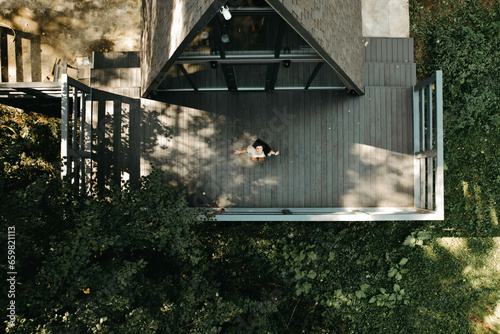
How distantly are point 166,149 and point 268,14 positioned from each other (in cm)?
420

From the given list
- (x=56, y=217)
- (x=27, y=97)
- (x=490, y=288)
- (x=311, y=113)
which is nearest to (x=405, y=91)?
(x=311, y=113)

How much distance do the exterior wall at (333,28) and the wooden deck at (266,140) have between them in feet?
4.12

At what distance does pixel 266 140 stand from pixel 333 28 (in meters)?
3.05

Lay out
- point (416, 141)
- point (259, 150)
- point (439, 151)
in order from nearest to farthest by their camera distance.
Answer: point (439, 151)
point (259, 150)
point (416, 141)

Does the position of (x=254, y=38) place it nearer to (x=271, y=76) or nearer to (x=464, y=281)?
(x=271, y=76)

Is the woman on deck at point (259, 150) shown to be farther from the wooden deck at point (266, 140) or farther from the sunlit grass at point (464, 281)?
the sunlit grass at point (464, 281)

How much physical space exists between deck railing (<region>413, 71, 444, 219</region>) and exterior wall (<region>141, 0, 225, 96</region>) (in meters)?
5.26

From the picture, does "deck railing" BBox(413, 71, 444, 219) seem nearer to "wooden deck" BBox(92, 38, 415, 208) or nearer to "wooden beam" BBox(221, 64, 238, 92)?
"wooden deck" BBox(92, 38, 415, 208)

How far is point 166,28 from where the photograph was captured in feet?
16.8

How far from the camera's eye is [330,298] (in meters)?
8.31

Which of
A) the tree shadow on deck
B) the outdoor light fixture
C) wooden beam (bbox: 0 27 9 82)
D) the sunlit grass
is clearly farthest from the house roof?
the sunlit grass

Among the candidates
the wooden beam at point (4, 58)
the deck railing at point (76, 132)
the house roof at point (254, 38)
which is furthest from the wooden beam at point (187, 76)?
the wooden beam at point (4, 58)

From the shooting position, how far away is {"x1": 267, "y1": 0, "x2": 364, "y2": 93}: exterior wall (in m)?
3.97

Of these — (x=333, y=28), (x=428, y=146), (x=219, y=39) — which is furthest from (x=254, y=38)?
(x=428, y=146)
